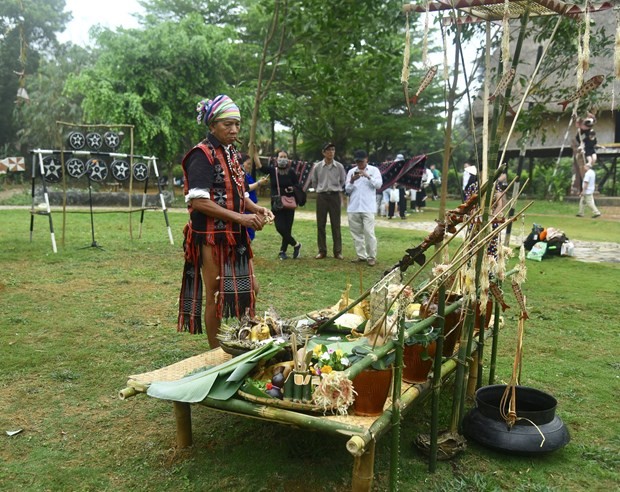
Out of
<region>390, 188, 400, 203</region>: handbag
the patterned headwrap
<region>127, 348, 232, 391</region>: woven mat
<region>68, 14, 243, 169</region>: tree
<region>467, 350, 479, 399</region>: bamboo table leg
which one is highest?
<region>68, 14, 243, 169</region>: tree

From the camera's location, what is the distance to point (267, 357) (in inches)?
121

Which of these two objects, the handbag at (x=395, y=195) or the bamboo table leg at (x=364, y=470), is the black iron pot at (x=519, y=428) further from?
the handbag at (x=395, y=195)

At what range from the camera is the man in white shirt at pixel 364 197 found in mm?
8898

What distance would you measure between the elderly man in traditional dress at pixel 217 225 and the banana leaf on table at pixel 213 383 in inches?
29.7

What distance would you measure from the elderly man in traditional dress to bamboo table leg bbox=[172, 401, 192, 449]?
0.81 meters

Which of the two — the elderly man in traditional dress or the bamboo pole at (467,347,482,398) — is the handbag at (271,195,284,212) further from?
the bamboo pole at (467,347,482,398)

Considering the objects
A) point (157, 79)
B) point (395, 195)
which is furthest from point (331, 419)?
point (157, 79)

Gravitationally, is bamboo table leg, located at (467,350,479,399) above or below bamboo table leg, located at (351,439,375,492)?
below

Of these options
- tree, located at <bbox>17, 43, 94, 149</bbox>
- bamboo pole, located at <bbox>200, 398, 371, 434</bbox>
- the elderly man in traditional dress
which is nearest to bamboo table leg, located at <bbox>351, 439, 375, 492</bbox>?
bamboo pole, located at <bbox>200, 398, 371, 434</bbox>

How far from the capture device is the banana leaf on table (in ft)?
9.31

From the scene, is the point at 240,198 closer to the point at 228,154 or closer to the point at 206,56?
the point at 228,154

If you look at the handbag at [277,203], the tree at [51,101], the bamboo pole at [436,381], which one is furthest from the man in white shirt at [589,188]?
the tree at [51,101]

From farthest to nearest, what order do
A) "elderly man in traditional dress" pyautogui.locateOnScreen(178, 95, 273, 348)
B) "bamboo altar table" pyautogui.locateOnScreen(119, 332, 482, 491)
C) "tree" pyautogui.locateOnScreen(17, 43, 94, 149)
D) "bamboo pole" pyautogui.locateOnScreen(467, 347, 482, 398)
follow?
"tree" pyautogui.locateOnScreen(17, 43, 94, 149) → "bamboo pole" pyautogui.locateOnScreen(467, 347, 482, 398) → "elderly man in traditional dress" pyautogui.locateOnScreen(178, 95, 273, 348) → "bamboo altar table" pyautogui.locateOnScreen(119, 332, 482, 491)

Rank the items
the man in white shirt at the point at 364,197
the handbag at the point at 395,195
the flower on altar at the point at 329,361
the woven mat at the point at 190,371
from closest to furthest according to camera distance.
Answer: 1. the woven mat at the point at 190,371
2. the flower on altar at the point at 329,361
3. the man in white shirt at the point at 364,197
4. the handbag at the point at 395,195
